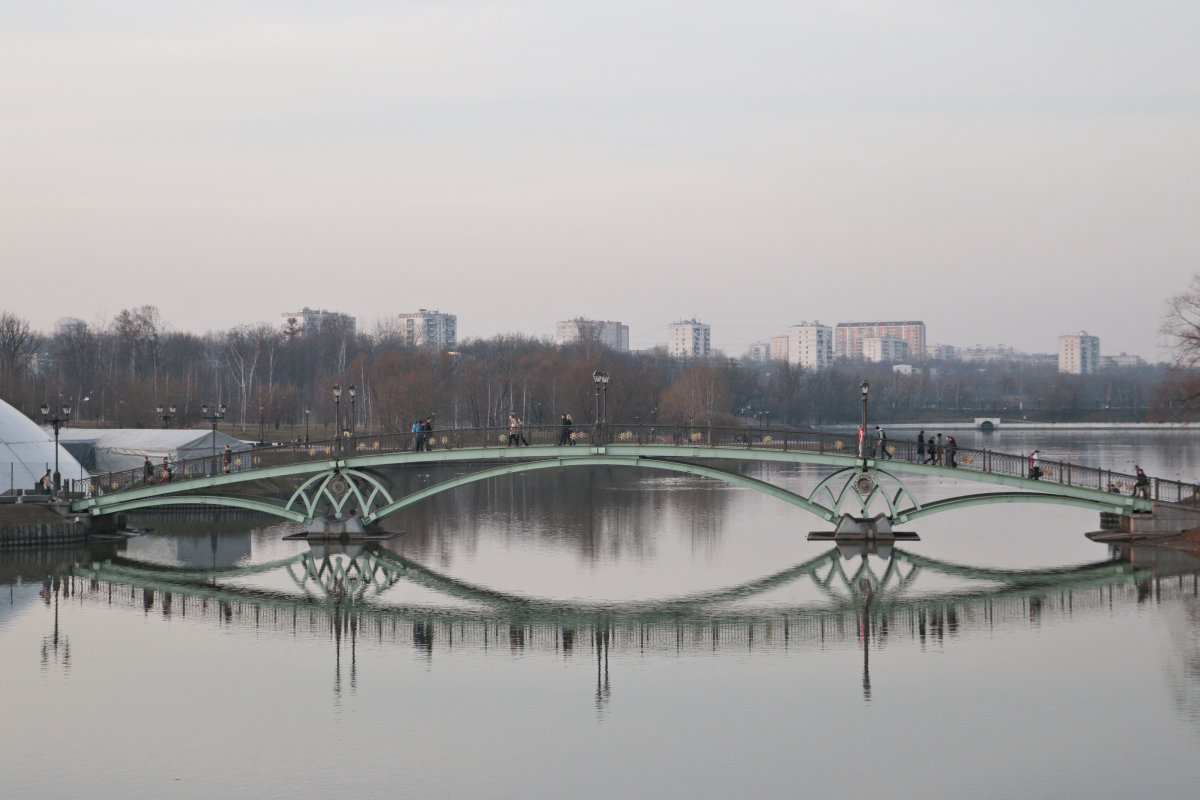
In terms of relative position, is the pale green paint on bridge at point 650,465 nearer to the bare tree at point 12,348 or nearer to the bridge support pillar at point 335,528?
the bridge support pillar at point 335,528

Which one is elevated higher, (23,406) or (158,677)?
(23,406)

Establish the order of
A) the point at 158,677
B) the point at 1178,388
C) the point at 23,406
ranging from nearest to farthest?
1. the point at 158,677
2. the point at 1178,388
3. the point at 23,406

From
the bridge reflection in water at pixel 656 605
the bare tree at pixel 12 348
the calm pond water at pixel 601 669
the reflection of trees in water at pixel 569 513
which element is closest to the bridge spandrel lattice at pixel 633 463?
the calm pond water at pixel 601 669

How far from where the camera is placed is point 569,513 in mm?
54094

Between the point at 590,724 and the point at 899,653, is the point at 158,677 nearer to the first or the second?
the point at 590,724

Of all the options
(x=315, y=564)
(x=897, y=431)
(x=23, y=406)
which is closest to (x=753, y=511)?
(x=315, y=564)

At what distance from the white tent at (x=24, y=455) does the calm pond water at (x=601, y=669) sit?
26.3ft

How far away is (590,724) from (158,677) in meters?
8.87

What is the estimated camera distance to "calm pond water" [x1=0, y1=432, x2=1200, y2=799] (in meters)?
18.5

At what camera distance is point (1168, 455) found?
85625 millimetres

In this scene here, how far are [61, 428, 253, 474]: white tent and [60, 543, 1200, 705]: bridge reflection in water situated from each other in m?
18.5

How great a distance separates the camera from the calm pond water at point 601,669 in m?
18.5

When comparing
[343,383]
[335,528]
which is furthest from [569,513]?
[343,383]

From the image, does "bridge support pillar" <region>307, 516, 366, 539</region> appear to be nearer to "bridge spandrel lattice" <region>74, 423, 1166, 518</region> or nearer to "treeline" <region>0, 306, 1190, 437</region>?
"bridge spandrel lattice" <region>74, 423, 1166, 518</region>
